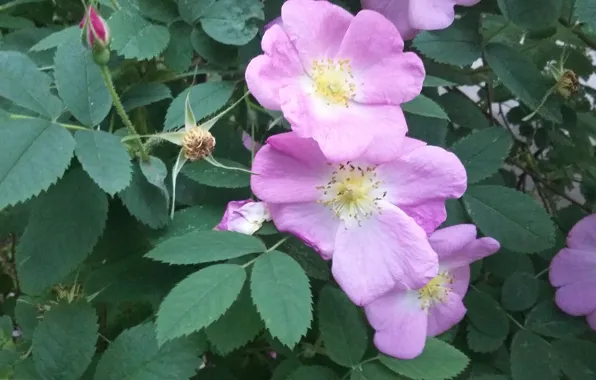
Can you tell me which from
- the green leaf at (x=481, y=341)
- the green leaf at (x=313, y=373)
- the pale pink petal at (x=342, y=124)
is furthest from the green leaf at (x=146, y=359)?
the green leaf at (x=481, y=341)

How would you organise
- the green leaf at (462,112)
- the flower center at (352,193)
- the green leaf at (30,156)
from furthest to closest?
the green leaf at (462,112)
the flower center at (352,193)
the green leaf at (30,156)

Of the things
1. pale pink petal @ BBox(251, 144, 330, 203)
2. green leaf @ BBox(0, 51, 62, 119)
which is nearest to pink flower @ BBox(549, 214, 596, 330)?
pale pink petal @ BBox(251, 144, 330, 203)

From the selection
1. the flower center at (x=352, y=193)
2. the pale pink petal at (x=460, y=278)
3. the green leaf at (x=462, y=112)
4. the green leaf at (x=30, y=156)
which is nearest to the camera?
the green leaf at (x=30, y=156)

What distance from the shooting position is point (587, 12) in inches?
20.9

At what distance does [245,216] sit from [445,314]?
24cm

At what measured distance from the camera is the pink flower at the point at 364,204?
0.48 metres

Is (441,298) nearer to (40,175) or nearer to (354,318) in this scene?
(354,318)

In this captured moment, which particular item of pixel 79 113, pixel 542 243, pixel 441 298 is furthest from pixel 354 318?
pixel 79 113

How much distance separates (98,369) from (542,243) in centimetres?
43

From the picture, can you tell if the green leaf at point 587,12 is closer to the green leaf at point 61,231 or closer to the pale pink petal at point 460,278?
the pale pink petal at point 460,278

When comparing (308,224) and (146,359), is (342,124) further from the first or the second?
(146,359)

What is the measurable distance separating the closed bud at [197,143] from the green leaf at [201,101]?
1.8 inches

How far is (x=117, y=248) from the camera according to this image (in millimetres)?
559

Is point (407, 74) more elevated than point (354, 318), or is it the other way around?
point (407, 74)
